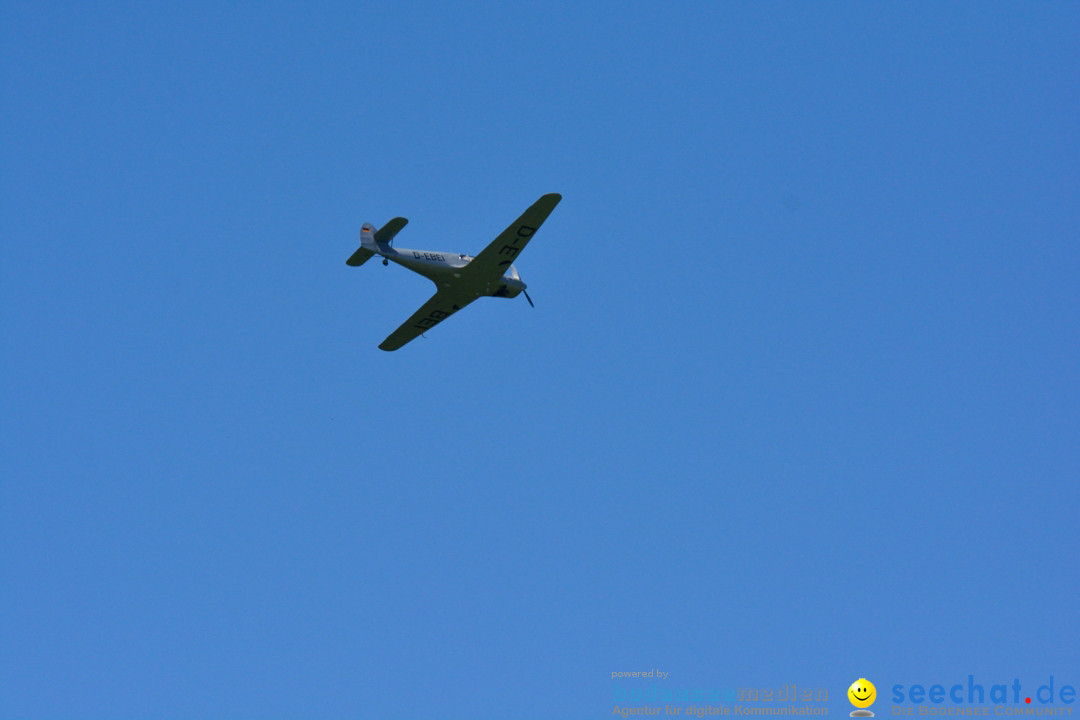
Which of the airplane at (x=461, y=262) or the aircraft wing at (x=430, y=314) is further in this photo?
the aircraft wing at (x=430, y=314)

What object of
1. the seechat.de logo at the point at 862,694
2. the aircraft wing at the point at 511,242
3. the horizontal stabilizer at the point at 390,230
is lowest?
the seechat.de logo at the point at 862,694

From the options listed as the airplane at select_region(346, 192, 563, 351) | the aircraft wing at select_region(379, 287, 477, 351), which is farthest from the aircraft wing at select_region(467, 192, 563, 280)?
the aircraft wing at select_region(379, 287, 477, 351)

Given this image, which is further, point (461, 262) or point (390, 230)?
point (461, 262)

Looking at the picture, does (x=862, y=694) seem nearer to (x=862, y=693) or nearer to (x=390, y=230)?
(x=862, y=693)

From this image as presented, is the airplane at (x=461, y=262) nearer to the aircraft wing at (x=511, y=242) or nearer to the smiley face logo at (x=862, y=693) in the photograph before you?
the aircraft wing at (x=511, y=242)

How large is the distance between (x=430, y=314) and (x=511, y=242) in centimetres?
533

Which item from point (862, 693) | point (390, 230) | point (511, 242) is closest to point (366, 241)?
point (390, 230)

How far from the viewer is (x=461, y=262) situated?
3338 centimetres

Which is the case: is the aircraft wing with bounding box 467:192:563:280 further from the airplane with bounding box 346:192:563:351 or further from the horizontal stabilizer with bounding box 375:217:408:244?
the horizontal stabilizer with bounding box 375:217:408:244

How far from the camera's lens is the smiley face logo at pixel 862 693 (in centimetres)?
2834

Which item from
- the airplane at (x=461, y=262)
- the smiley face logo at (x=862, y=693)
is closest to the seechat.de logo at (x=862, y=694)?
the smiley face logo at (x=862, y=693)

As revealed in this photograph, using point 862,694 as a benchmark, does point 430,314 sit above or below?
above

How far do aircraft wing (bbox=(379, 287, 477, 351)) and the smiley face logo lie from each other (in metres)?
17.1

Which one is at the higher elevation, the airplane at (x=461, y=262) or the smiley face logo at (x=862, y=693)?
the airplane at (x=461, y=262)
